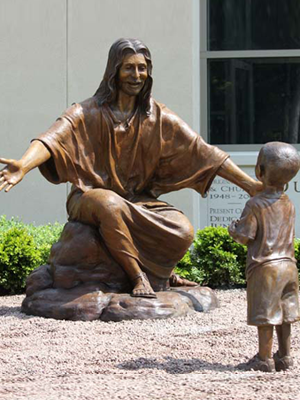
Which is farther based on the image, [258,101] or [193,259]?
[258,101]

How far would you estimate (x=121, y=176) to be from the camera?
696cm

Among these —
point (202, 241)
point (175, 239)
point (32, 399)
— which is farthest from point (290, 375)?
point (202, 241)

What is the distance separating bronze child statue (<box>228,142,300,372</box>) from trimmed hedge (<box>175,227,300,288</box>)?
3713 millimetres

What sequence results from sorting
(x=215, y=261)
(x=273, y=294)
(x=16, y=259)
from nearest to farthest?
(x=273, y=294)
(x=16, y=259)
(x=215, y=261)

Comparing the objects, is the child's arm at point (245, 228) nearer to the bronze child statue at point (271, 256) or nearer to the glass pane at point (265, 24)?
the bronze child statue at point (271, 256)

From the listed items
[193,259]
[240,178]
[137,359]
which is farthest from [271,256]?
[193,259]

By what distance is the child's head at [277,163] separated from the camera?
4645mm

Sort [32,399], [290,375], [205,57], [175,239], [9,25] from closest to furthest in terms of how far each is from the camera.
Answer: [32,399] < [290,375] < [175,239] < [9,25] < [205,57]

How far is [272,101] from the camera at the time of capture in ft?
38.5

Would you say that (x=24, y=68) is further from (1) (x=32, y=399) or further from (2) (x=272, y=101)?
(1) (x=32, y=399)

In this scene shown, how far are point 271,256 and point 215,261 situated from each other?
3.90 m

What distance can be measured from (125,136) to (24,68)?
4545 mm

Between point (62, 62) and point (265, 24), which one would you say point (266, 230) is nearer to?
point (62, 62)

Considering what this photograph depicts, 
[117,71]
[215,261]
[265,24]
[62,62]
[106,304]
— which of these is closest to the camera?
[106,304]
